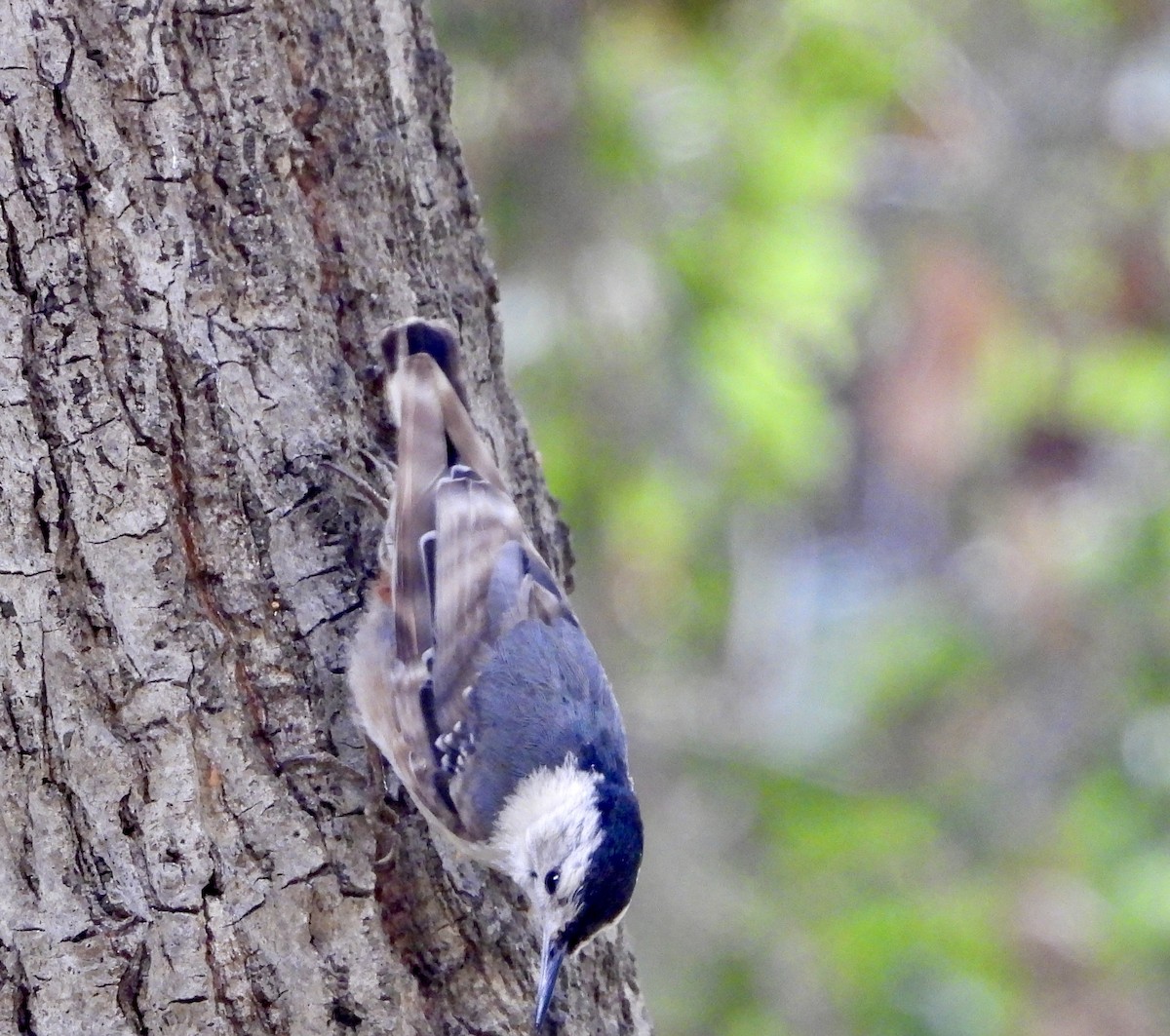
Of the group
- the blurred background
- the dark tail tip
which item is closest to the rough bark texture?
the dark tail tip

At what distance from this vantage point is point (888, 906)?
4883mm

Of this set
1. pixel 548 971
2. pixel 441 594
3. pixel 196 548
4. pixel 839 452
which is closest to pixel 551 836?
pixel 548 971

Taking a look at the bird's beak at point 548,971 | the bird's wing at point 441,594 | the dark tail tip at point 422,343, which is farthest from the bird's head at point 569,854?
the dark tail tip at point 422,343

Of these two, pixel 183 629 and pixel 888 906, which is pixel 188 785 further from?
pixel 888 906

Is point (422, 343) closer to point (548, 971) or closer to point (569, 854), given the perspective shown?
point (569, 854)

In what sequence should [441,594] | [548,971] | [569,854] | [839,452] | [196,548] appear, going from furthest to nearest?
1. [839,452]
2. [441,594]
3. [569,854]
4. [548,971]
5. [196,548]

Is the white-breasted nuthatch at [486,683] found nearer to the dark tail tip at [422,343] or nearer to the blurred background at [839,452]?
the dark tail tip at [422,343]

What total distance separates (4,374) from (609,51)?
3.23 m

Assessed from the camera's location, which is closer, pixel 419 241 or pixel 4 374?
pixel 4 374

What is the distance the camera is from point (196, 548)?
229cm

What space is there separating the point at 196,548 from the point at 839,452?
4.31 m

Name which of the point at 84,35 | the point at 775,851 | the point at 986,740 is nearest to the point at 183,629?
the point at 84,35

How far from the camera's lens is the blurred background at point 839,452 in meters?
4.93

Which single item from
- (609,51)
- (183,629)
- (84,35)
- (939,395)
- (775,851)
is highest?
(939,395)
